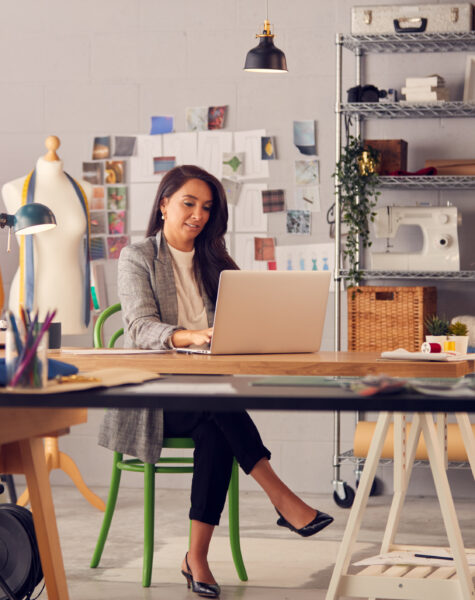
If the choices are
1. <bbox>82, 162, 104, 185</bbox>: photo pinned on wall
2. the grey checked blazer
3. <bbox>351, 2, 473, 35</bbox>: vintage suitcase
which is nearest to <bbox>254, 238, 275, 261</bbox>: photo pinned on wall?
<bbox>82, 162, 104, 185</bbox>: photo pinned on wall

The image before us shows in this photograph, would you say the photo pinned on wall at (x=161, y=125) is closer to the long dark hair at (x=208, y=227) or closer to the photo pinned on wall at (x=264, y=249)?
the photo pinned on wall at (x=264, y=249)

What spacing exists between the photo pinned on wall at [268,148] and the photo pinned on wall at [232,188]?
0.59ft

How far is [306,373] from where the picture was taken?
2400 mm

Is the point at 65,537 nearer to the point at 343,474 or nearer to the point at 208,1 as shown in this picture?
the point at 343,474

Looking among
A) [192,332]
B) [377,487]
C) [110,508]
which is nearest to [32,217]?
[192,332]

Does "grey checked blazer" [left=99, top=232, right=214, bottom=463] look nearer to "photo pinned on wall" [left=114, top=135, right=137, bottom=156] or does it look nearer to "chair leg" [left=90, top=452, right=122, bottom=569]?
"chair leg" [left=90, top=452, right=122, bottom=569]

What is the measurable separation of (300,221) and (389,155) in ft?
1.84

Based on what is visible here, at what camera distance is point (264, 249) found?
453 centimetres

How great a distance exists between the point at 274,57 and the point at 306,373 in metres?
1.90

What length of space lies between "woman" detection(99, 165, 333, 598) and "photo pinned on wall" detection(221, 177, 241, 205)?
1.22 m

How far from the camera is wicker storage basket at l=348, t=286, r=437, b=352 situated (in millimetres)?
3994

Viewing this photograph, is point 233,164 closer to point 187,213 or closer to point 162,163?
point 162,163

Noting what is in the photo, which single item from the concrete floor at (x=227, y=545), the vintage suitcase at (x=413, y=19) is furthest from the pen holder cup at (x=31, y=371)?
the vintage suitcase at (x=413, y=19)

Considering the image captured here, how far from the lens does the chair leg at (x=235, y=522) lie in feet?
9.52
